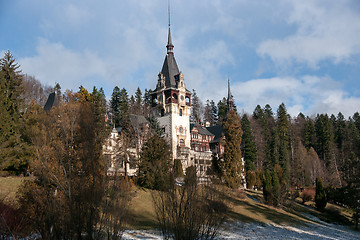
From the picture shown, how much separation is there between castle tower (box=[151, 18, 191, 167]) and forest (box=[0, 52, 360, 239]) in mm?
10214

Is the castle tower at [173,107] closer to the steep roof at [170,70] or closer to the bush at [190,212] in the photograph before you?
the steep roof at [170,70]

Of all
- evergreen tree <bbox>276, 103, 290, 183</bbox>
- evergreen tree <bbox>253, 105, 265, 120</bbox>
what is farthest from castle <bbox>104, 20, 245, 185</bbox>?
evergreen tree <bbox>253, 105, 265, 120</bbox>

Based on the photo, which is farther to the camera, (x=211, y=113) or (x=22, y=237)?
(x=211, y=113)

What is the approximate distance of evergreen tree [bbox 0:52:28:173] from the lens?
26672mm

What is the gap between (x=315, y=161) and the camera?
6775cm

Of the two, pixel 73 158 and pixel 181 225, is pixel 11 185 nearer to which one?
pixel 73 158

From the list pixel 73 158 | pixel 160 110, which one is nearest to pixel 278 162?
pixel 160 110

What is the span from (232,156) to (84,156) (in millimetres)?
33394

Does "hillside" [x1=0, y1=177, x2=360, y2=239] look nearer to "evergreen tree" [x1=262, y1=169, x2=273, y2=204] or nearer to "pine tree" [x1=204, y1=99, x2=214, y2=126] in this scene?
"evergreen tree" [x1=262, y1=169, x2=273, y2=204]

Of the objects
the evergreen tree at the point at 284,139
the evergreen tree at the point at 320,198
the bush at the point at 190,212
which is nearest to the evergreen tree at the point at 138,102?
the evergreen tree at the point at 284,139

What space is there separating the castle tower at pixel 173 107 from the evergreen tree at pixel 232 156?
14318mm

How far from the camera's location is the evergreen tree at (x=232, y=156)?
136 ft

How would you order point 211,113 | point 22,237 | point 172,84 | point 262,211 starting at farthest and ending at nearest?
point 211,113
point 172,84
point 262,211
point 22,237

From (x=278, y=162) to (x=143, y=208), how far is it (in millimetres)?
43848
